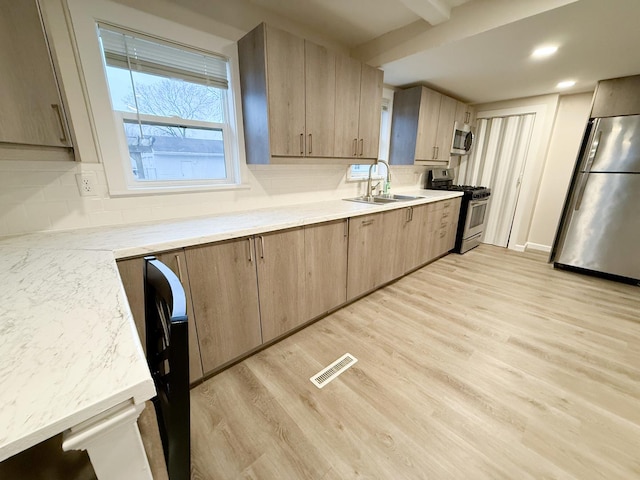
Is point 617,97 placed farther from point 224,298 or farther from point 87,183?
point 87,183

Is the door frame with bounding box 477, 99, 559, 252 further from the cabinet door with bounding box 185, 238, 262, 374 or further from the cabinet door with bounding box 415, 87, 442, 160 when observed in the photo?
the cabinet door with bounding box 185, 238, 262, 374

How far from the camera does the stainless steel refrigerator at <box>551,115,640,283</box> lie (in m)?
2.79

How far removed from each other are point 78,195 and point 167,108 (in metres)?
0.78

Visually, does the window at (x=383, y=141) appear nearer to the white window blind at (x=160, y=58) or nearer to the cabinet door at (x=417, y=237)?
the cabinet door at (x=417, y=237)

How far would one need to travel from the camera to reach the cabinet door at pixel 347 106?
7.29 ft

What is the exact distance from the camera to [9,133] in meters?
0.99

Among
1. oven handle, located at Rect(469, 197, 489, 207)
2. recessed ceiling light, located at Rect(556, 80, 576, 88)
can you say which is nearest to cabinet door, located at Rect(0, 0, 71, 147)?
oven handle, located at Rect(469, 197, 489, 207)

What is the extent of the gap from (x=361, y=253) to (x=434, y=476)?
1.55m

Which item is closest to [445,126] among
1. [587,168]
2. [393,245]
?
[587,168]

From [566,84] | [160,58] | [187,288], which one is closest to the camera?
[187,288]

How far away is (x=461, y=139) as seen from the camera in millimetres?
4074

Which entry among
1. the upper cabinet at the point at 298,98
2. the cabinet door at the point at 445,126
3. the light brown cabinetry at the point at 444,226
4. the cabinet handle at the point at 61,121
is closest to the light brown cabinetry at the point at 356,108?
the upper cabinet at the point at 298,98

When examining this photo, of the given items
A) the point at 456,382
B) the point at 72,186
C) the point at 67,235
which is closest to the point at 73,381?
the point at 67,235

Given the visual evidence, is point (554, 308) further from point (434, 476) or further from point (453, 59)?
point (453, 59)
